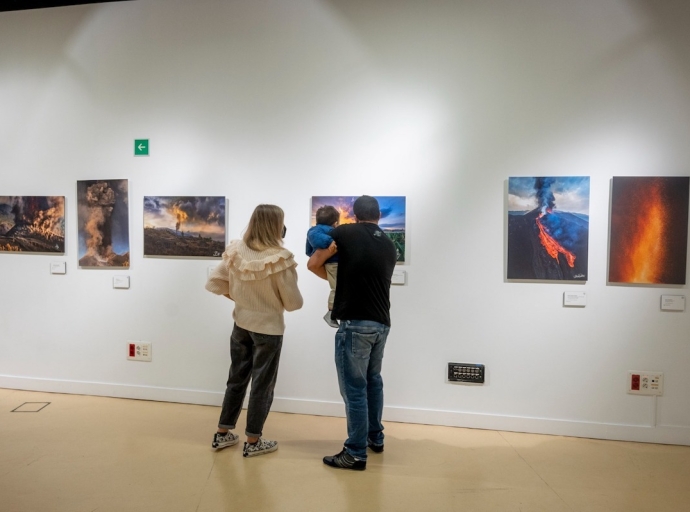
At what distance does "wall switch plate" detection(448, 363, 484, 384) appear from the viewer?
3472 millimetres

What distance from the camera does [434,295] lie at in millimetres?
3533

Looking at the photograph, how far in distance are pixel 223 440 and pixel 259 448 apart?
281mm

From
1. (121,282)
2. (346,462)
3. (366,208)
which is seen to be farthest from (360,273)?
(121,282)

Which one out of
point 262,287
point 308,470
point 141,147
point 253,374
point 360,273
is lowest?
point 308,470

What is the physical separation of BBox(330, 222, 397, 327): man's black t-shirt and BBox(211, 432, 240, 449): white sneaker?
1212 mm

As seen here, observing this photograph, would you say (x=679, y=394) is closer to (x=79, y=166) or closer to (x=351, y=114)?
(x=351, y=114)

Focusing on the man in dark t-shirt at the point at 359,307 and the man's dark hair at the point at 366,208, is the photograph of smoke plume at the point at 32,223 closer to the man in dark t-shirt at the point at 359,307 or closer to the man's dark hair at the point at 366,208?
the man in dark t-shirt at the point at 359,307

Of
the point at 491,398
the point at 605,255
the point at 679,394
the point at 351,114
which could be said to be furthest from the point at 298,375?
the point at 679,394

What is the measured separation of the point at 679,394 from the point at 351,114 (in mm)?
3278

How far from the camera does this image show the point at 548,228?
3.34 m

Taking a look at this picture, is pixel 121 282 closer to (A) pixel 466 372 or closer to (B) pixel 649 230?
(A) pixel 466 372

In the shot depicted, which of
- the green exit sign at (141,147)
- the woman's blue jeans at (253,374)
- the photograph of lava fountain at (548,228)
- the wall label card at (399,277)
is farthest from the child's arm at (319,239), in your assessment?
the green exit sign at (141,147)

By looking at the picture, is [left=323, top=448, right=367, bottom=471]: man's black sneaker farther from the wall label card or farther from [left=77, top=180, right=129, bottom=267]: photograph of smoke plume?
[left=77, top=180, right=129, bottom=267]: photograph of smoke plume

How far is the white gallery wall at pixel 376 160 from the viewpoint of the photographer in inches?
130
